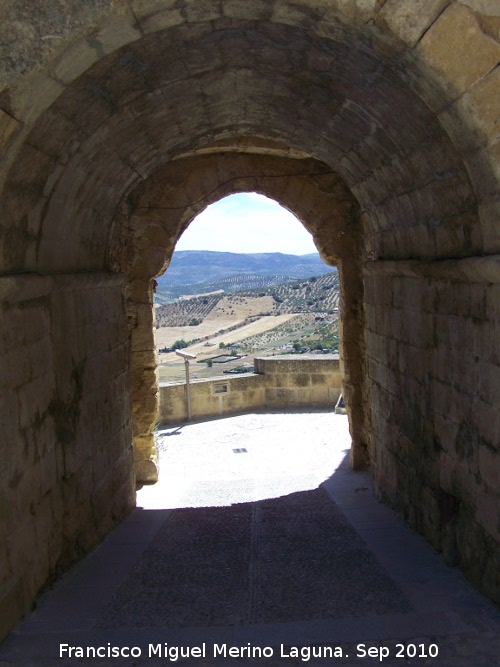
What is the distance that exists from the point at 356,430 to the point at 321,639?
523cm

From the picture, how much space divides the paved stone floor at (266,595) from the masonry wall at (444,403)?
0.28 m

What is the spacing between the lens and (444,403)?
4.50 meters

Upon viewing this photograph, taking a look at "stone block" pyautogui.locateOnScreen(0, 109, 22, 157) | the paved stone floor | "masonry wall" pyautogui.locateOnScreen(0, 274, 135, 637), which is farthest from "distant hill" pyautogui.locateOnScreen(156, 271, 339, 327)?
"stone block" pyautogui.locateOnScreen(0, 109, 22, 157)

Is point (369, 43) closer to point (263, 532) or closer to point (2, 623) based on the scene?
point (2, 623)

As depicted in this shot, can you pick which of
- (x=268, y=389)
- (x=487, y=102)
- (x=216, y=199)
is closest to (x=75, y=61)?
(x=487, y=102)

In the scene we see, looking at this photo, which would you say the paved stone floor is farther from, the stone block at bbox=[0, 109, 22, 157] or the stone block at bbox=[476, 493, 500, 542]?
the stone block at bbox=[0, 109, 22, 157]

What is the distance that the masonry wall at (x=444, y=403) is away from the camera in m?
3.75

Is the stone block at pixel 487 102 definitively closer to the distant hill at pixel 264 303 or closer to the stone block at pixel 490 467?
the stone block at pixel 490 467

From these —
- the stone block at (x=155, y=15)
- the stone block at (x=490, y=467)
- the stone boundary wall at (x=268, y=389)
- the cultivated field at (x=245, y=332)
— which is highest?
the stone block at (x=155, y=15)

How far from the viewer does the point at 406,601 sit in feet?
13.1

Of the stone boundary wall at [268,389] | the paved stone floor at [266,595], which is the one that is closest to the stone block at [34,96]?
the paved stone floor at [266,595]

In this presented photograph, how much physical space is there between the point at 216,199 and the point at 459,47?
5845mm

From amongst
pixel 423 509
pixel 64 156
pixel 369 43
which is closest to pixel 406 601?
pixel 423 509

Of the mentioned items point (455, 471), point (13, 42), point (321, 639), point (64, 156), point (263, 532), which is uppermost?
point (13, 42)
